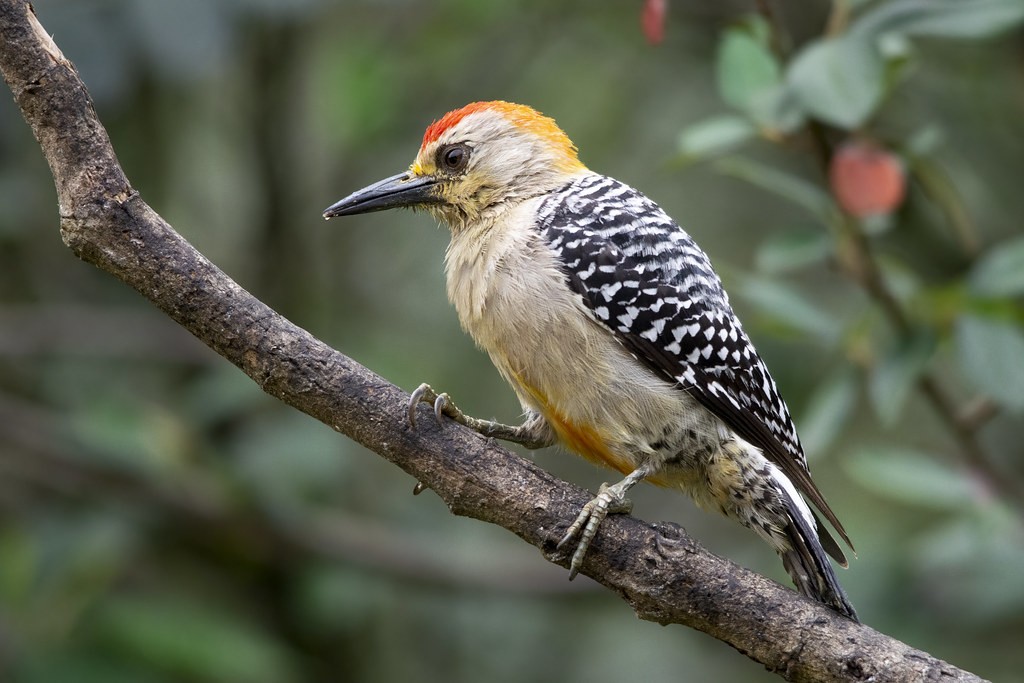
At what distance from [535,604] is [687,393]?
107 inches

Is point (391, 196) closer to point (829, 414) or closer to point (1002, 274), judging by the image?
point (829, 414)

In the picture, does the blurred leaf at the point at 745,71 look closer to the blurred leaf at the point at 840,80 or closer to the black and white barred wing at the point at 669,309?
the blurred leaf at the point at 840,80

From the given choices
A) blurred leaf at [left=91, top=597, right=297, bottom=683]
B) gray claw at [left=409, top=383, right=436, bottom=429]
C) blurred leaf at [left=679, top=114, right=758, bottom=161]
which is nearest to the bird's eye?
blurred leaf at [left=679, top=114, right=758, bottom=161]

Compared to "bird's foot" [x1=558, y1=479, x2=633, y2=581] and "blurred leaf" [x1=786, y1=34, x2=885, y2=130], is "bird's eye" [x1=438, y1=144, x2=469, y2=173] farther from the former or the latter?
"bird's foot" [x1=558, y1=479, x2=633, y2=581]

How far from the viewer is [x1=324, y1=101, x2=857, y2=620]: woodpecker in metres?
3.62

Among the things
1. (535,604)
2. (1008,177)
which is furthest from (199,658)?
(1008,177)

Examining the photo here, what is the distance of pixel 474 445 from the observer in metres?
3.15

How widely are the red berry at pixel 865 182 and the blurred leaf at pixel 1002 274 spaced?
49cm

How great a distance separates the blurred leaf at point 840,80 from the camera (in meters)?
3.52

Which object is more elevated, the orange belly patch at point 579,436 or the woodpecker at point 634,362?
the woodpecker at point 634,362

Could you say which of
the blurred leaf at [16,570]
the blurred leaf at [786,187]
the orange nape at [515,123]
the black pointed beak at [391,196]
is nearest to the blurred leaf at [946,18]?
the blurred leaf at [786,187]

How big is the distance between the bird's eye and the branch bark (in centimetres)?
143

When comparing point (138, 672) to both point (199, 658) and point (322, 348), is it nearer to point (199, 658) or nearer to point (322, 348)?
point (199, 658)

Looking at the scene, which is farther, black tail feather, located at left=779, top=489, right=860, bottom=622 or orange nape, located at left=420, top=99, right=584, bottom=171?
orange nape, located at left=420, top=99, right=584, bottom=171
